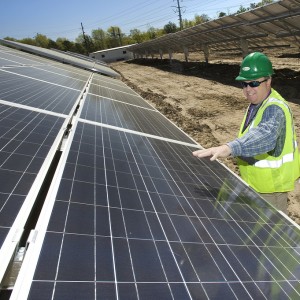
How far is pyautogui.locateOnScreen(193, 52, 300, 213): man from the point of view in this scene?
11.5 feet

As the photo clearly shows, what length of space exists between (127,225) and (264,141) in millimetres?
1942

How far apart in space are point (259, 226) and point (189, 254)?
1.27m

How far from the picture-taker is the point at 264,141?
11.6ft

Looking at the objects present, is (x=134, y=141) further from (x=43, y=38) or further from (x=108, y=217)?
(x=43, y=38)

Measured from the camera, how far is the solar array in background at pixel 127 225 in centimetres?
206

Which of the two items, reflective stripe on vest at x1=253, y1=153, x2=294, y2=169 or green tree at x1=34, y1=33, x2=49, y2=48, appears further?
green tree at x1=34, y1=33, x2=49, y2=48

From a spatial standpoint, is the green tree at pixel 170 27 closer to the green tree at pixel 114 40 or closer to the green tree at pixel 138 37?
the green tree at pixel 138 37

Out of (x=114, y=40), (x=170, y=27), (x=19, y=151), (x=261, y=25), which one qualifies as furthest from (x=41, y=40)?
(x=19, y=151)

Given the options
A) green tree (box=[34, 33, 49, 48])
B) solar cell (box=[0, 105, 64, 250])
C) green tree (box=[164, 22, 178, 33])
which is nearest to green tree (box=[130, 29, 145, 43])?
green tree (box=[164, 22, 178, 33])

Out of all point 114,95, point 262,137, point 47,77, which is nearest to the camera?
point 262,137

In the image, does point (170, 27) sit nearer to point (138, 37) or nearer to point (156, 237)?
point (138, 37)

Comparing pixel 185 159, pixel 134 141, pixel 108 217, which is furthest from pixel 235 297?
pixel 134 141

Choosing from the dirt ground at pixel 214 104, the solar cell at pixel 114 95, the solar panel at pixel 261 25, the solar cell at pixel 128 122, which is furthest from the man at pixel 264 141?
the solar panel at pixel 261 25

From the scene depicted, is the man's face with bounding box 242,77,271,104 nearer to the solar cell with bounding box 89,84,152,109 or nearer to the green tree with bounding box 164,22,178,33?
the solar cell with bounding box 89,84,152,109
